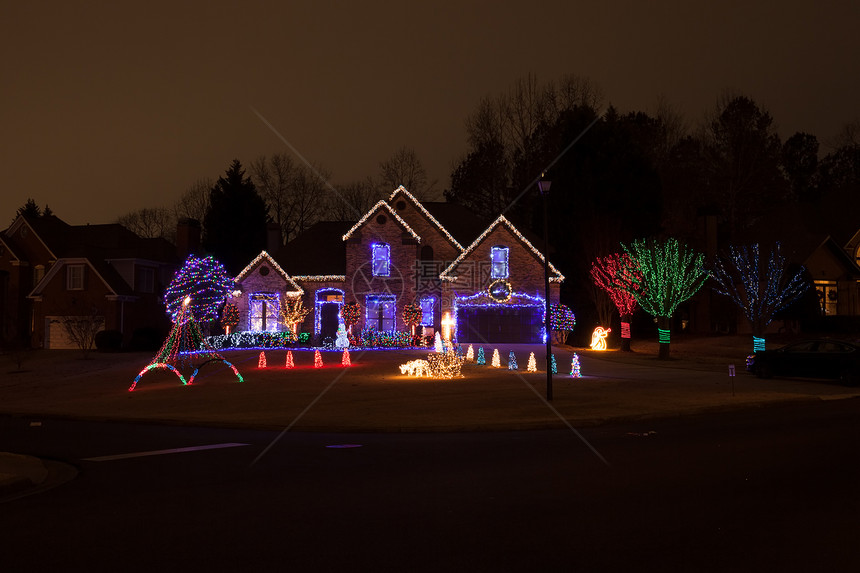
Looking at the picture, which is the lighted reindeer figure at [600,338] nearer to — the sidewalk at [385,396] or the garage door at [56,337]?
the sidewalk at [385,396]

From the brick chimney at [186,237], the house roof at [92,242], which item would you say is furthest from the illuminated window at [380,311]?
the brick chimney at [186,237]

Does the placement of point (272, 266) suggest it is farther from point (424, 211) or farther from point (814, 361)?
point (814, 361)

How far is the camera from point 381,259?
46.2m

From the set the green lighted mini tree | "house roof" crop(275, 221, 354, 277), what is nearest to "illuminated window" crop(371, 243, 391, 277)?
"house roof" crop(275, 221, 354, 277)

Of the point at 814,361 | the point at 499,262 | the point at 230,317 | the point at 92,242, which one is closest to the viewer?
the point at 814,361

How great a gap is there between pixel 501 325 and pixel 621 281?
9.16m

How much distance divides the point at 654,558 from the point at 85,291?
47.9 meters

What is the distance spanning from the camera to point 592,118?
1955 inches

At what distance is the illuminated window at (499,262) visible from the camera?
149 ft

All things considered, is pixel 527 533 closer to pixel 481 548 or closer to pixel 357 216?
pixel 481 548

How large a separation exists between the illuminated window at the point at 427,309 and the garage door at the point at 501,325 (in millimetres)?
1697

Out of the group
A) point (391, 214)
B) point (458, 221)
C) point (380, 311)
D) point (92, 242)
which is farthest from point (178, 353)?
point (92, 242)

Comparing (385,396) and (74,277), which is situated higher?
(74,277)

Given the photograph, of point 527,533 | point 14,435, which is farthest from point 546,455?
point 14,435
